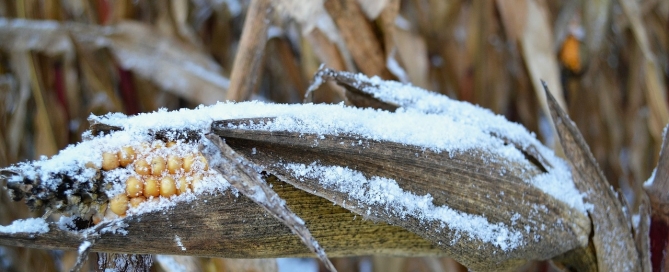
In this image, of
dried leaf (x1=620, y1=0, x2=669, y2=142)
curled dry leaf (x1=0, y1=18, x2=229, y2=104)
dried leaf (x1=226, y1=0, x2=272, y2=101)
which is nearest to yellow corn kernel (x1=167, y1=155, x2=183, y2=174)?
dried leaf (x1=226, y1=0, x2=272, y2=101)

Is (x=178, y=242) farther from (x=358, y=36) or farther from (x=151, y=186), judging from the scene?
(x=358, y=36)

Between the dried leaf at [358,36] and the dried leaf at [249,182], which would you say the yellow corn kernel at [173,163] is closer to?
the dried leaf at [249,182]

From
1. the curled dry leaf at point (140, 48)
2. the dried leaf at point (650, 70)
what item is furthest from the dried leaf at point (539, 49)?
the curled dry leaf at point (140, 48)

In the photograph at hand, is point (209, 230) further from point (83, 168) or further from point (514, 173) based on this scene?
point (514, 173)

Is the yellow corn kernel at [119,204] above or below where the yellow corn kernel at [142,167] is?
below

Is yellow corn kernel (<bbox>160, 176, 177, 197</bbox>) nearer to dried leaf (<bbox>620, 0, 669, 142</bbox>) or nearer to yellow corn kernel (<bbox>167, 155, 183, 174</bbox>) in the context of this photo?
yellow corn kernel (<bbox>167, 155, 183, 174</bbox>)

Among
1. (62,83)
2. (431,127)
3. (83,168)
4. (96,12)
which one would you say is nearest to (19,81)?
(62,83)

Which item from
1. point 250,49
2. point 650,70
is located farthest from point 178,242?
point 650,70
